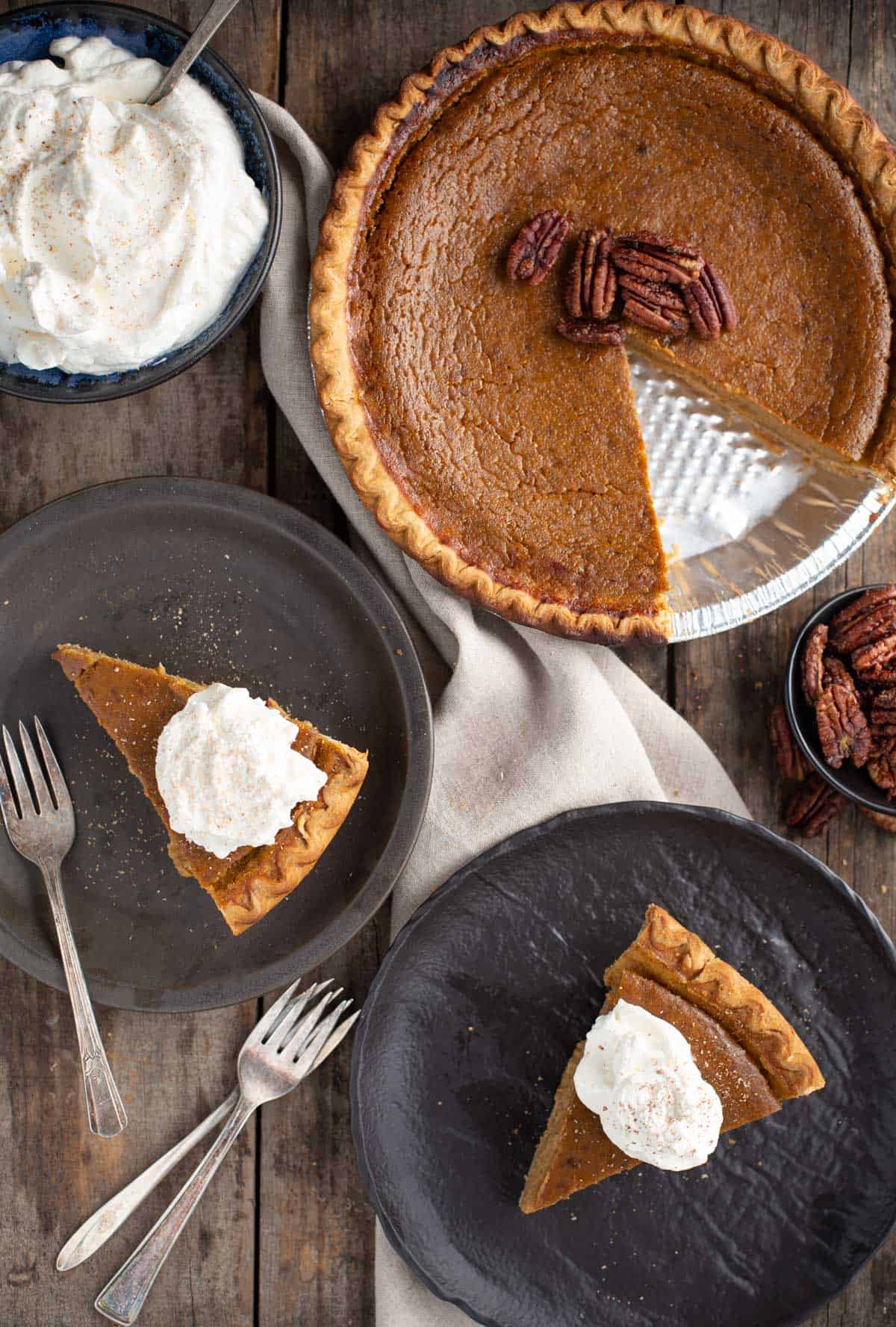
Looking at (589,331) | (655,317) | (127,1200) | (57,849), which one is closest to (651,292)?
(655,317)

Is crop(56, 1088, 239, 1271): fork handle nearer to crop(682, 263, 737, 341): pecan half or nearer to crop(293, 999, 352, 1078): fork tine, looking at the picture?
crop(293, 999, 352, 1078): fork tine

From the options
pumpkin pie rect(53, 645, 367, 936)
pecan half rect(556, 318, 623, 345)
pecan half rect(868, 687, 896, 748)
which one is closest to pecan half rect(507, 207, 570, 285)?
pecan half rect(556, 318, 623, 345)

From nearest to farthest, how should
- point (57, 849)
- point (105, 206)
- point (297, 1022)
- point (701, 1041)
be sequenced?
point (105, 206) < point (701, 1041) < point (57, 849) < point (297, 1022)

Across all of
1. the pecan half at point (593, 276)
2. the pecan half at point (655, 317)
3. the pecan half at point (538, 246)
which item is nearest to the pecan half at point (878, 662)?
the pecan half at point (655, 317)

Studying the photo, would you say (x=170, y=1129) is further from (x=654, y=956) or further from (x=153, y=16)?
(x=153, y=16)

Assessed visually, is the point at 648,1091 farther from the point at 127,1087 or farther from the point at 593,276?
the point at 593,276

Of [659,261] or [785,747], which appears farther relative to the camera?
[785,747]
